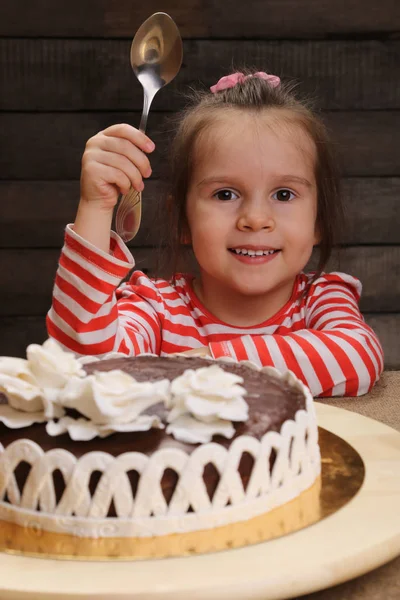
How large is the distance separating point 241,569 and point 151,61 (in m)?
0.85

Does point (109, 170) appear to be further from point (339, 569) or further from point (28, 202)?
point (28, 202)

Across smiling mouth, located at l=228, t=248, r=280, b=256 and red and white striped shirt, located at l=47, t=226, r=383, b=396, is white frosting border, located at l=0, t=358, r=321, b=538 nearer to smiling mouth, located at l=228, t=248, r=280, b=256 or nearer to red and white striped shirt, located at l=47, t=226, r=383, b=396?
red and white striped shirt, located at l=47, t=226, r=383, b=396

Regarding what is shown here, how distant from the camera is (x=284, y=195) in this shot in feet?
4.14

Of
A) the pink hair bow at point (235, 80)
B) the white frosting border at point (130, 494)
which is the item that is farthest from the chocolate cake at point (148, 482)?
the pink hair bow at point (235, 80)

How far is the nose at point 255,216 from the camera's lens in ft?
3.97

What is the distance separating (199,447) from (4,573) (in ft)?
0.48

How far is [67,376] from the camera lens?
571mm

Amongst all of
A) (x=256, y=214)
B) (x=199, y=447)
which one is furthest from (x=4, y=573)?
(x=256, y=214)

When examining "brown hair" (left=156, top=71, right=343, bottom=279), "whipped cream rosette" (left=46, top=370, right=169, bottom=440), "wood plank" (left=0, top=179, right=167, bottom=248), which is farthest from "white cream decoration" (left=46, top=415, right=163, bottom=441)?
"wood plank" (left=0, top=179, right=167, bottom=248)

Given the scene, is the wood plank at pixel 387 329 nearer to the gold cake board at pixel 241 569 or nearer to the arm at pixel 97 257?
the arm at pixel 97 257

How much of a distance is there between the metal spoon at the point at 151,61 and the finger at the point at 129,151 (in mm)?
66

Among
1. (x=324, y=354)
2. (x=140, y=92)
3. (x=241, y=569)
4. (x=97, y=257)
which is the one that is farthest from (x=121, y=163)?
(x=140, y=92)

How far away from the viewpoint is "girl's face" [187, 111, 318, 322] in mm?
1230

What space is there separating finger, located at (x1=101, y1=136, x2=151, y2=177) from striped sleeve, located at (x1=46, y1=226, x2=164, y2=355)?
13 centimetres
